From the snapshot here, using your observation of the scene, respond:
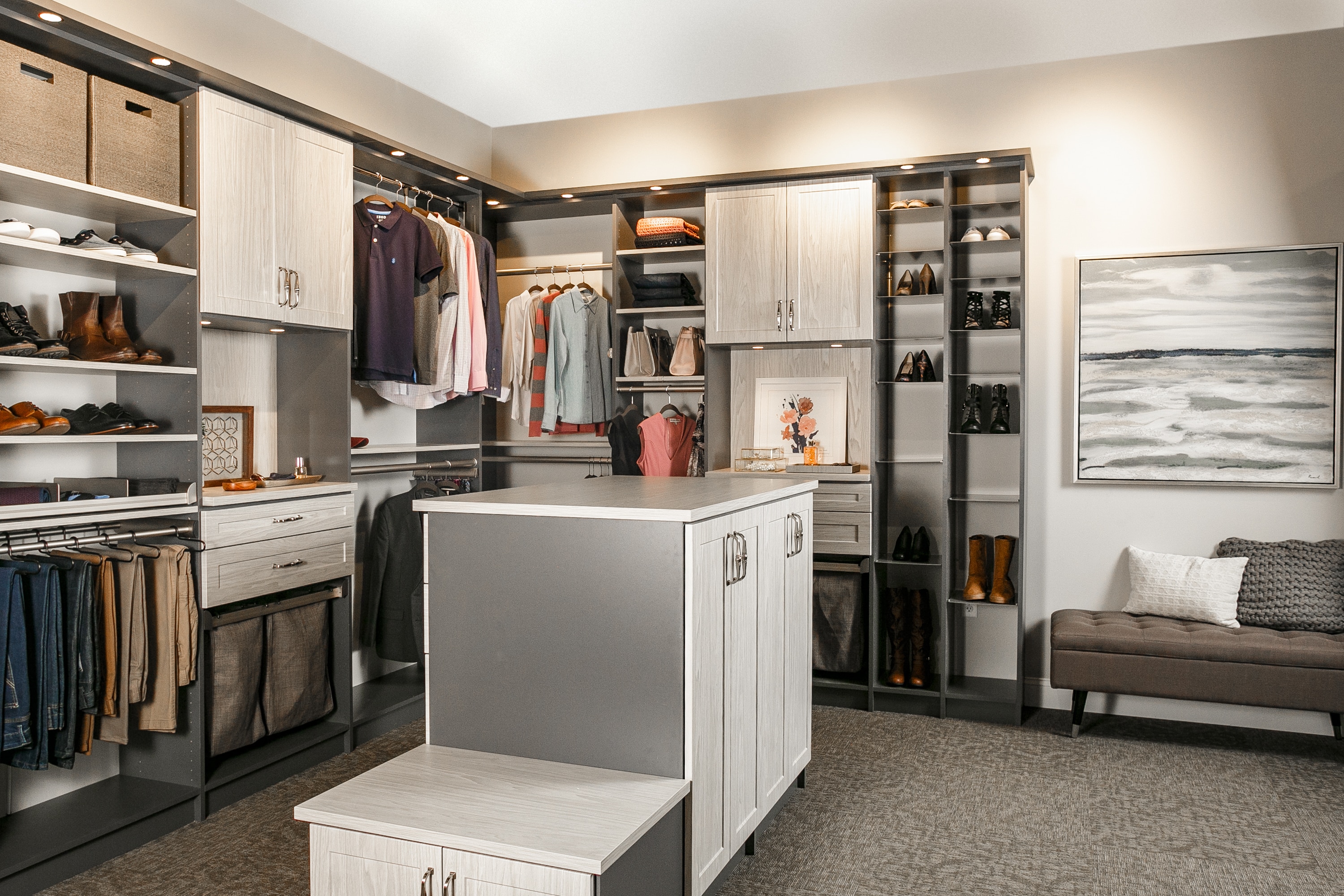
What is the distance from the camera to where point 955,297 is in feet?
15.0

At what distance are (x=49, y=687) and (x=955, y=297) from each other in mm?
3921

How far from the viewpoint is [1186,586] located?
4.11 meters

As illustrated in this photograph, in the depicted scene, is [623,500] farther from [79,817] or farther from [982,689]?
[982,689]

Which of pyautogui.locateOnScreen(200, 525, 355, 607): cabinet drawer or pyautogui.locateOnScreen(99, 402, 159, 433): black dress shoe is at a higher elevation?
pyautogui.locateOnScreen(99, 402, 159, 433): black dress shoe

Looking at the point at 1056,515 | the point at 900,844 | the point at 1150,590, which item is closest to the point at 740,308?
the point at 1056,515

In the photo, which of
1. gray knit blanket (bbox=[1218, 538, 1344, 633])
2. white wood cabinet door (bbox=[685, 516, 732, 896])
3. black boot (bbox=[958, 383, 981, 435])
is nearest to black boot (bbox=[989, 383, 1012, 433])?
black boot (bbox=[958, 383, 981, 435])

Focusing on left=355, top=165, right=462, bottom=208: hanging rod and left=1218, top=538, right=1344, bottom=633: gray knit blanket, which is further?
left=355, top=165, right=462, bottom=208: hanging rod

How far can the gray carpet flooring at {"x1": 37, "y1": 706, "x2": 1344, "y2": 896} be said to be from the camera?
2.72 meters

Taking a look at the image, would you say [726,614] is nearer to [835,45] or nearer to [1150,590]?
[1150,590]

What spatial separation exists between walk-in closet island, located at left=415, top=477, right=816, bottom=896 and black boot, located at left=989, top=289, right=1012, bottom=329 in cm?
222

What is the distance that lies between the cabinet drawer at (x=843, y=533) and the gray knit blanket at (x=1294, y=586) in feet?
5.20

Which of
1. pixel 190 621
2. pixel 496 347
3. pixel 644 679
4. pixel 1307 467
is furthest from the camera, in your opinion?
pixel 496 347

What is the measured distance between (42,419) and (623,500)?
179cm

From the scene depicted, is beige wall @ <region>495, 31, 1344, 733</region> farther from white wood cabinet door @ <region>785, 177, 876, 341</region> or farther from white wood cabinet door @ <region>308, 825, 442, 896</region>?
white wood cabinet door @ <region>308, 825, 442, 896</region>
